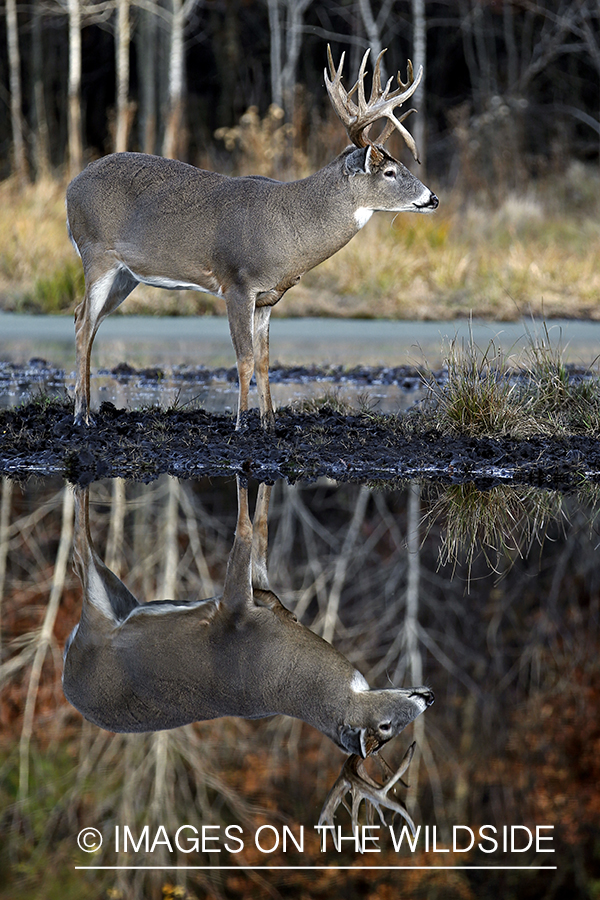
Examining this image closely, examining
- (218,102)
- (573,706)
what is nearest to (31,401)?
(573,706)

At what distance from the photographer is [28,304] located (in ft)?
50.2

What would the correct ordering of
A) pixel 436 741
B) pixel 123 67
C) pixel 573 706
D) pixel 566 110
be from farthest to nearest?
pixel 566 110
pixel 123 67
pixel 573 706
pixel 436 741

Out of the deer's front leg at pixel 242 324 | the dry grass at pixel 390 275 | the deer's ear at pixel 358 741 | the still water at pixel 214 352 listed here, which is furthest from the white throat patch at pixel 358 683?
the dry grass at pixel 390 275

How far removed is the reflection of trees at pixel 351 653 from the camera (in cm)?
325

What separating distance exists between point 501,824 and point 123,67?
2246cm

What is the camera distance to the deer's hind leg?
7.68 meters

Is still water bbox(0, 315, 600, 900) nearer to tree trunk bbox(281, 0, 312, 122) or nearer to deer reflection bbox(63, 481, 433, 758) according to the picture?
deer reflection bbox(63, 481, 433, 758)

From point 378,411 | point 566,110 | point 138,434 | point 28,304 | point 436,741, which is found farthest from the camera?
point 566,110

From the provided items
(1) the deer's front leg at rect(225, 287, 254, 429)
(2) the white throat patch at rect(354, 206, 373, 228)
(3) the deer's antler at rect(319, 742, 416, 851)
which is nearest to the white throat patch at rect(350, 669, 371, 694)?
(3) the deer's antler at rect(319, 742, 416, 851)

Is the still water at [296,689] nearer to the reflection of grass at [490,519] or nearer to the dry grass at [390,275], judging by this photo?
the reflection of grass at [490,519]

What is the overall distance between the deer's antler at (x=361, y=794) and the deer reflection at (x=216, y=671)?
198mm

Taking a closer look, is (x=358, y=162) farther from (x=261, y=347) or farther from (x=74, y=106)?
(x=74, y=106)

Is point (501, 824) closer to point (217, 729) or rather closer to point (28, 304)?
point (217, 729)

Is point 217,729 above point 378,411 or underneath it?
above
